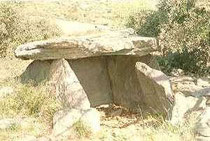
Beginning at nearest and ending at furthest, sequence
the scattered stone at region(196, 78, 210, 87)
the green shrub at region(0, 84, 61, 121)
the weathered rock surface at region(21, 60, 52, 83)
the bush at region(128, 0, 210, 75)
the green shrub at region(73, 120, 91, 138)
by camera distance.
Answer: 1. the green shrub at region(73, 120, 91, 138)
2. the green shrub at region(0, 84, 61, 121)
3. the weathered rock surface at region(21, 60, 52, 83)
4. the scattered stone at region(196, 78, 210, 87)
5. the bush at region(128, 0, 210, 75)

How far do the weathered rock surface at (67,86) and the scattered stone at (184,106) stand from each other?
5.56 feet

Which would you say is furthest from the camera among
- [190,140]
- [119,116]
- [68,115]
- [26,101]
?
[119,116]

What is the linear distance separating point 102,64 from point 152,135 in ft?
14.6

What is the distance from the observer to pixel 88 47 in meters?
10.2

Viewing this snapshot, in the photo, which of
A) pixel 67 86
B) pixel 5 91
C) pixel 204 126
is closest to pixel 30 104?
pixel 67 86

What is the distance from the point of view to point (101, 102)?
12000 millimetres

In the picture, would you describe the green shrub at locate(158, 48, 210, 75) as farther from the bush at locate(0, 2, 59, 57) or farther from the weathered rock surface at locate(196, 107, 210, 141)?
the bush at locate(0, 2, 59, 57)

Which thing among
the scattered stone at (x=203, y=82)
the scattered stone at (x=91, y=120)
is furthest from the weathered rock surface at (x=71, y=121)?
the scattered stone at (x=203, y=82)

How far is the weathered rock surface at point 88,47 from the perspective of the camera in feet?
33.4

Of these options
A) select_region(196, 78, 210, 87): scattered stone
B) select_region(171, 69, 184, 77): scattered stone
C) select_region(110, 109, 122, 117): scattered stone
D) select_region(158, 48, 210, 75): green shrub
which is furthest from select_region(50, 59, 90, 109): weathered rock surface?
select_region(171, 69, 184, 77): scattered stone

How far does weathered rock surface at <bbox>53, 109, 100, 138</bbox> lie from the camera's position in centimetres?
854

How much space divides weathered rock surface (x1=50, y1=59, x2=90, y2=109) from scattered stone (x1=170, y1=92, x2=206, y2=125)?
1694mm

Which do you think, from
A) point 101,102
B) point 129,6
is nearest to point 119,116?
point 101,102

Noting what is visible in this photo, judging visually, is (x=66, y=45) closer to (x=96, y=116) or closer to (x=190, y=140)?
(x=96, y=116)
